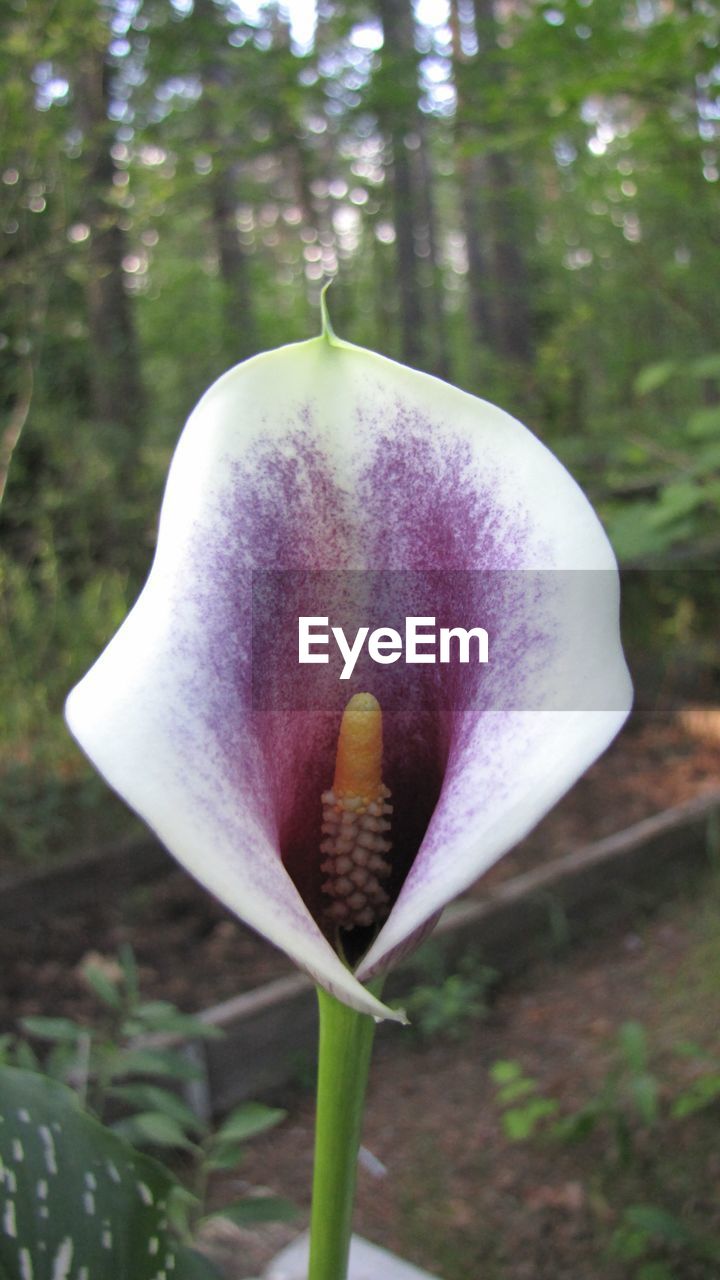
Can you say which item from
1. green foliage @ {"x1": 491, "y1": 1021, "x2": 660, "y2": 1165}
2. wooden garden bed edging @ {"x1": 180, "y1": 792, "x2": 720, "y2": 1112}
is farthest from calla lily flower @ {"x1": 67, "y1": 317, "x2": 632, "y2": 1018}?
wooden garden bed edging @ {"x1": 180, "y1": 792, "x2": 720, "y2": 1112}

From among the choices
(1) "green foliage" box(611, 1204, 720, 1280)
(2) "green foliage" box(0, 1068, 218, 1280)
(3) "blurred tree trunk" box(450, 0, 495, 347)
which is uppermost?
(2) "green foliage" box(0, 1068, 218, 1280)

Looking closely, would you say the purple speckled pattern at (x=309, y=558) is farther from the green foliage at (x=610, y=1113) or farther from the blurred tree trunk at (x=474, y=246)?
the blurred tree trunk at (x=474, y=246)

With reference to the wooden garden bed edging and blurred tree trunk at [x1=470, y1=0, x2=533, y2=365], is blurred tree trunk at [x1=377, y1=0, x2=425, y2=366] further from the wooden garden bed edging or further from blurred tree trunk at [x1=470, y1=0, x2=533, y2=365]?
the wooden garden bed edging

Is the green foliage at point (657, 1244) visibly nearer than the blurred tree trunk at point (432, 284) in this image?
Yes

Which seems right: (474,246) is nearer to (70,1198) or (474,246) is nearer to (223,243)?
(223,243)

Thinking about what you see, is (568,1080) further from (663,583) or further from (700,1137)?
(663,583)

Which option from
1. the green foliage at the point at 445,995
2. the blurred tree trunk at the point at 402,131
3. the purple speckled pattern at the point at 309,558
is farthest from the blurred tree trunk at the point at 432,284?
the purple speckled pattern at the point at 309,558

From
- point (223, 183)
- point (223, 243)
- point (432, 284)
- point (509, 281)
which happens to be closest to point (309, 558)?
point (223, 183)

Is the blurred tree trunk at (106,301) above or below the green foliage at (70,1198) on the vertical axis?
below
